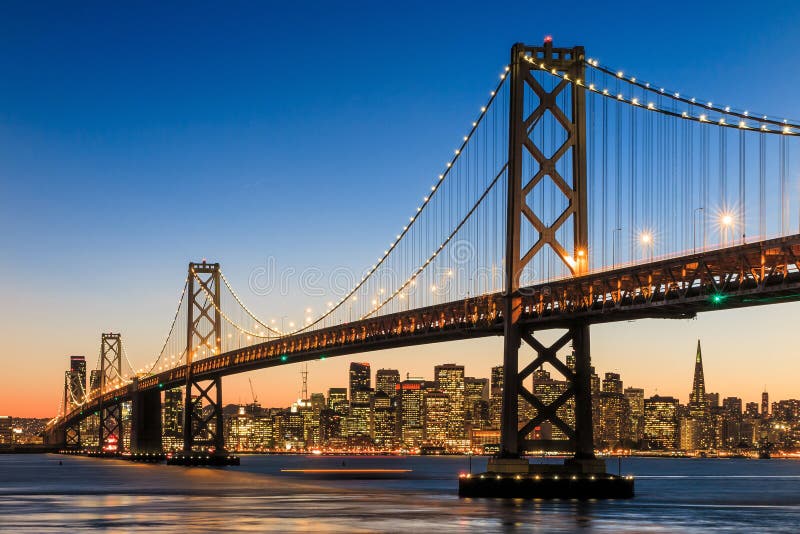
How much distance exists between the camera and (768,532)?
3838 cm

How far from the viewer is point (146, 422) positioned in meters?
133

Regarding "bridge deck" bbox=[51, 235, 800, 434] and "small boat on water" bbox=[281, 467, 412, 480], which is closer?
"bridge deck" bbox=[51, 235, 800, 434]

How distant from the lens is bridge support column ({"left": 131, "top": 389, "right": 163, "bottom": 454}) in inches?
5123

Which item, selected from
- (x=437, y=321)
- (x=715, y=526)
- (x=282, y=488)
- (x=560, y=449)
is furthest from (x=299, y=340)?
(x=715, y=526)

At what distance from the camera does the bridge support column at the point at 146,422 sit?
427ft

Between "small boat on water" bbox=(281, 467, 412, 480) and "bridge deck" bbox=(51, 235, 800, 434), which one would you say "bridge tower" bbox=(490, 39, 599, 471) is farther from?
"small boat on water" bbox=(281, 467, 412, 480)

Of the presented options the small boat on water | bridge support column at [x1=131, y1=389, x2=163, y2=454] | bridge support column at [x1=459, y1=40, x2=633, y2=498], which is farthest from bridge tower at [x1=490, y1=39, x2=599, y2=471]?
bridge support column at [x1=131, y1=389, x2=163, y2=454]

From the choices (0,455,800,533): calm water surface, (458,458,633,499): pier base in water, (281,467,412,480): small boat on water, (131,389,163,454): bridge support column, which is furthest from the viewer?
(131,389,163,454): bridge support column

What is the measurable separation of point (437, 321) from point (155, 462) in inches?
3165

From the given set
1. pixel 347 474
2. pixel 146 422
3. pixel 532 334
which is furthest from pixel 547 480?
pixel 146 422

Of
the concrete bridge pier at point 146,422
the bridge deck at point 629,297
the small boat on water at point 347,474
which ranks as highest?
the bridge deck at point 629,297

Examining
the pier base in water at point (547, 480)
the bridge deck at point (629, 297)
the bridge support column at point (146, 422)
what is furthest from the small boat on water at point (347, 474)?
the pier base in water at point (547, 480)

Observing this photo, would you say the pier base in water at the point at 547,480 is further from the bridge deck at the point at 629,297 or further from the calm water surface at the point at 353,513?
the bridge deck at the point at 629,297

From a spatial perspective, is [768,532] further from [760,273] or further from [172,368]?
[172,368]
